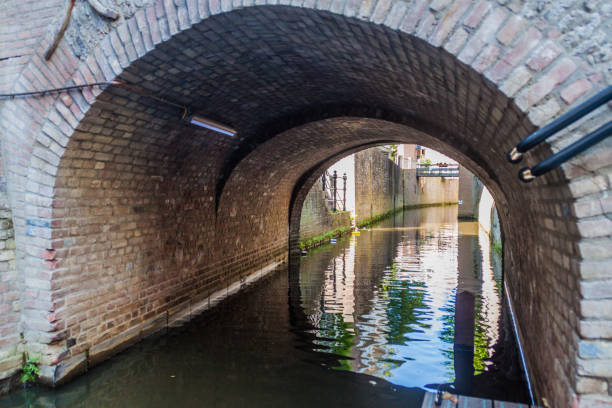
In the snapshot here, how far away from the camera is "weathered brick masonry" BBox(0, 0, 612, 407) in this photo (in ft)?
7.94

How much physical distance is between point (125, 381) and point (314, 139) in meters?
6.75

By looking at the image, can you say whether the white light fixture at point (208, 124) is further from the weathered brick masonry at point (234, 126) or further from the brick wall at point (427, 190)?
the brick wall at point (427, 190)

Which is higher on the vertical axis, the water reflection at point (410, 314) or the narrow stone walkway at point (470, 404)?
the narrow stone walkway at point (470, 404)

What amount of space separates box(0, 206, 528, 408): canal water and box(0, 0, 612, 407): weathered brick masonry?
59 cm

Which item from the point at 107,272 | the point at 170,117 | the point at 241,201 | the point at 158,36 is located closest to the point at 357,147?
the point at 241,201

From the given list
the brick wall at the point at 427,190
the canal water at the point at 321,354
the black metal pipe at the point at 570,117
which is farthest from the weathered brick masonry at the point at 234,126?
the brick wall at the point at 427,190

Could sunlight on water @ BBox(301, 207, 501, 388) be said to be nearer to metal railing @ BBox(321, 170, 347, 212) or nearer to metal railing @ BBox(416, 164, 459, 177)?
metal railing @ BBox(321, 170, 347, 212)

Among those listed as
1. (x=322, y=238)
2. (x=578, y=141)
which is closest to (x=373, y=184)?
(x=322, y=238)

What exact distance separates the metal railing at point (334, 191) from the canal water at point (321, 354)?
31.2 feet

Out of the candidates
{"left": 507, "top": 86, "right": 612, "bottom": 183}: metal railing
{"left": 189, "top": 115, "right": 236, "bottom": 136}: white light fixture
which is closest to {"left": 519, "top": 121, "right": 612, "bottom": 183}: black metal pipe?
{"left": 507, "top": 86, "right": 612, "bottom": 183}: metal railing

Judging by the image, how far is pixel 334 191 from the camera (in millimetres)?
20188

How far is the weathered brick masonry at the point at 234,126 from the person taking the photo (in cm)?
242

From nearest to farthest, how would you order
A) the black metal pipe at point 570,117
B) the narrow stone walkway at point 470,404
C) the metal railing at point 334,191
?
the black metal pipe at point 570,117 → the narrow stone walkway at point 470,404 → the metal railing at point 334,191

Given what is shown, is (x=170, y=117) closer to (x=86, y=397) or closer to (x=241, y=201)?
(x=86, y=397)
